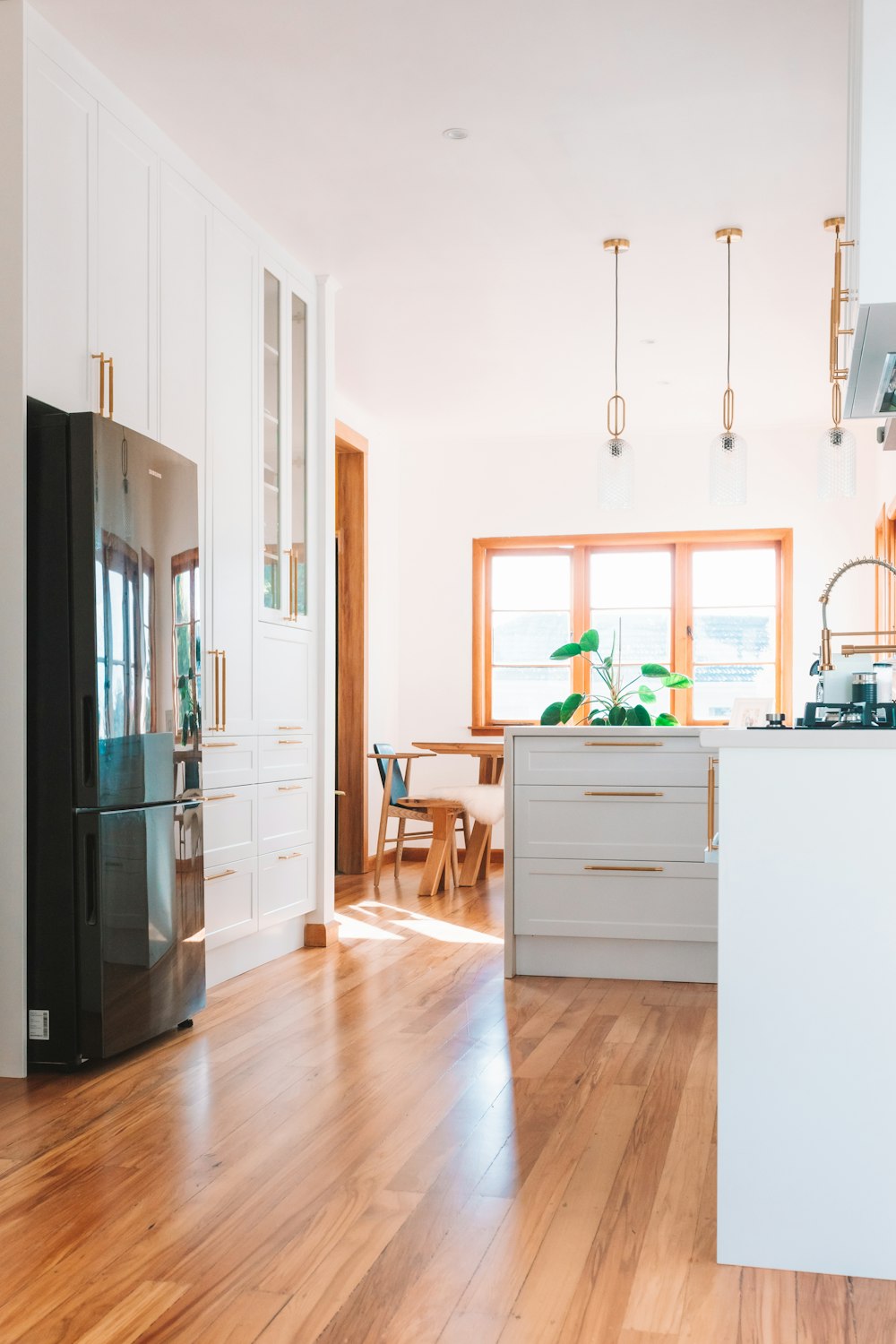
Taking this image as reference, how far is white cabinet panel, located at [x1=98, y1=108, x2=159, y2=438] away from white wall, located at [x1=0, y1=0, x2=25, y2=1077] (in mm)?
381

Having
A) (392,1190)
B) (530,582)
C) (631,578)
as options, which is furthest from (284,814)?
(631,578)

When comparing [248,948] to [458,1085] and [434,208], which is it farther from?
[434,208]

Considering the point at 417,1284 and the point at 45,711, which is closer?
the point at 417,1284

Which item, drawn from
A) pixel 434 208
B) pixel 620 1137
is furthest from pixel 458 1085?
pixel 434 208

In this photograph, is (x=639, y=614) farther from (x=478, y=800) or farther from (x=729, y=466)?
(x=729, y=466)

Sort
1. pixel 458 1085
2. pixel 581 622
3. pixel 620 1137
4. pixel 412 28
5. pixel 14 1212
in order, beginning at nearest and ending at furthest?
pixel 14 1212 → pixel 620 1137 → pixel 458 1085 → pixel 412 28 → pixel 581 622

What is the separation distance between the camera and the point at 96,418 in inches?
119

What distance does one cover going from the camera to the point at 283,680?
4.61 meters

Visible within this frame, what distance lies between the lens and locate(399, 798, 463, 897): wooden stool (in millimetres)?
6441

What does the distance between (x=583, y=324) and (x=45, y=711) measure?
349cm

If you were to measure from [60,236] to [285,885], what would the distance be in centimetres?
243

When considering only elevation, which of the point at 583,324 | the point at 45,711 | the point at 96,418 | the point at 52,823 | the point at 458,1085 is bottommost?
the point at 458,1085

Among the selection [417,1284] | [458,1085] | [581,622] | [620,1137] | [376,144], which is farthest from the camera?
[581,622]

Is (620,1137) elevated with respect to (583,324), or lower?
lower
